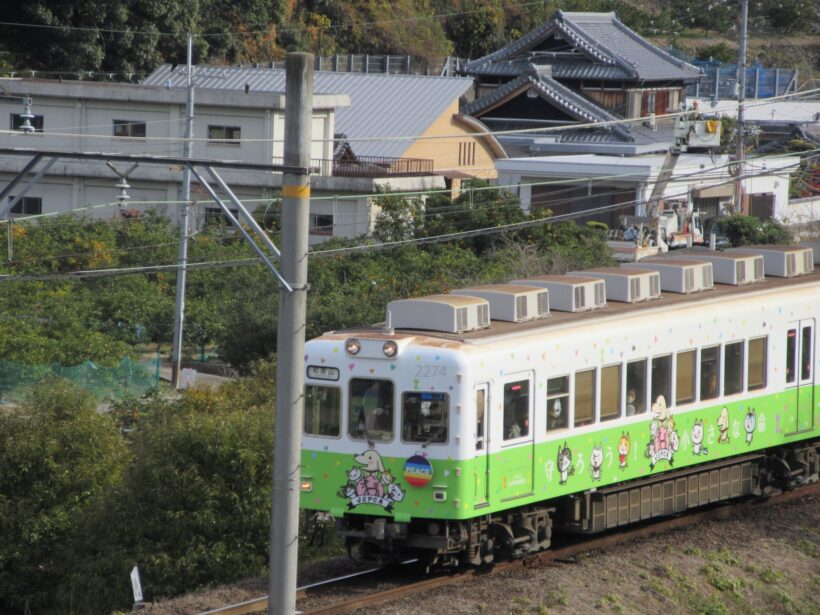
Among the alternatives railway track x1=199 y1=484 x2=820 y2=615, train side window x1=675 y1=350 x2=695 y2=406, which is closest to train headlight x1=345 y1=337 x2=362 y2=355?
railway track x1=199 y1=484 x2=820 y2=615

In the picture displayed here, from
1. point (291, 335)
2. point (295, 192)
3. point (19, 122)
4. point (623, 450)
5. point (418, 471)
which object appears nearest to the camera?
point (295, 192)

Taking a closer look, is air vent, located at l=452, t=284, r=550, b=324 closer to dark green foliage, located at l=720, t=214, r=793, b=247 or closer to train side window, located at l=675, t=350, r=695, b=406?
train side window, located at l=675, t=350, r=695, b=406

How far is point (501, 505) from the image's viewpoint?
12.1 meters

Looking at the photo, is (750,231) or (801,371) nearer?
(801,371)

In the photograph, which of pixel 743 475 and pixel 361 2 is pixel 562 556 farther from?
pixel 361 2

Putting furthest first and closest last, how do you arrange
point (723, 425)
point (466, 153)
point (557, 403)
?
point (466, 153), point (723, 425), point (557, 403)

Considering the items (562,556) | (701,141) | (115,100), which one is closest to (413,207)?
(701,141)

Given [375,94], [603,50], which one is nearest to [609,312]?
[375,94]

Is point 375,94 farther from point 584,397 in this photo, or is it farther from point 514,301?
point 584,397

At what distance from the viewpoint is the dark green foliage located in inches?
1320

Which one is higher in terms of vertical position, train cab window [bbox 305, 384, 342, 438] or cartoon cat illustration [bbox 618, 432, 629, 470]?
train cab window [bbox 305, 384, 342, 438]

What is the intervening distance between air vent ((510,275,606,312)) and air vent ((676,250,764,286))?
7.46ft

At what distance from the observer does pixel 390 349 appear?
11.9 metres

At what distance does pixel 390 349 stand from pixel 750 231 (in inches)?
951
